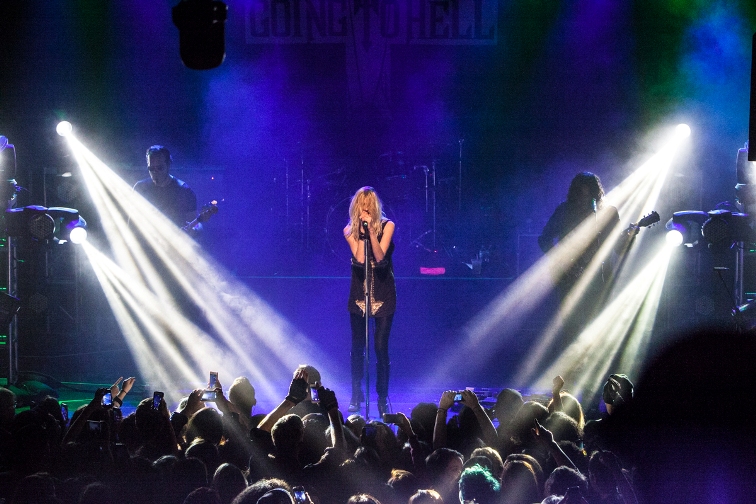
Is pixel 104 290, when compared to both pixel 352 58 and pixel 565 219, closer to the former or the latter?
pixel 352 58

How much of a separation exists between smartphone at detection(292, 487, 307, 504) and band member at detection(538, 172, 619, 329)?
141 inches

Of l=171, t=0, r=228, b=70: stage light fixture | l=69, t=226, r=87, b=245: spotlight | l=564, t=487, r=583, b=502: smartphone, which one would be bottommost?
l=564, t=487, r=583, b=502: smartphone

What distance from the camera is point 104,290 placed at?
760 cm

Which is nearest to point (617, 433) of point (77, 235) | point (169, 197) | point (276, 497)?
point (276, 497)

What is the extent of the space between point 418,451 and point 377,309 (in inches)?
86.5

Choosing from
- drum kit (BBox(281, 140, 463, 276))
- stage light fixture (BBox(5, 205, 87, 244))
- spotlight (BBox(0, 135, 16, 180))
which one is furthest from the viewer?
drum kit (BBox(281, 140, 463, 276))

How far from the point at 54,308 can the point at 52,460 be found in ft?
20.1

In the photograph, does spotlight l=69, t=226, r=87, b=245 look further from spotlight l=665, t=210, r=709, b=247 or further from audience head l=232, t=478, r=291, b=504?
spotlight l=665, t=210, r=709, b=247

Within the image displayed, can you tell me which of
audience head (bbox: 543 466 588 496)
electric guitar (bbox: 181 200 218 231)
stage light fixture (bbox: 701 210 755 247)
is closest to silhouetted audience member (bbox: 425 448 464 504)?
audience head (bbox: 543 466 588 496)

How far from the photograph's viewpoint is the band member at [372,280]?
5051 millimetres

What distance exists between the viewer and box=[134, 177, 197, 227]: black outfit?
6418 mm

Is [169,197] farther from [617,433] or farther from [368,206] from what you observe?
[617,433]

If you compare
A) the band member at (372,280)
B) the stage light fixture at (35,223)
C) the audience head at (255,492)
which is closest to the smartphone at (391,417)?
the audience head at (255,492)

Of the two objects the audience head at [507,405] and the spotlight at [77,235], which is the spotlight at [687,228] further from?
the spotlight at [77,235]
